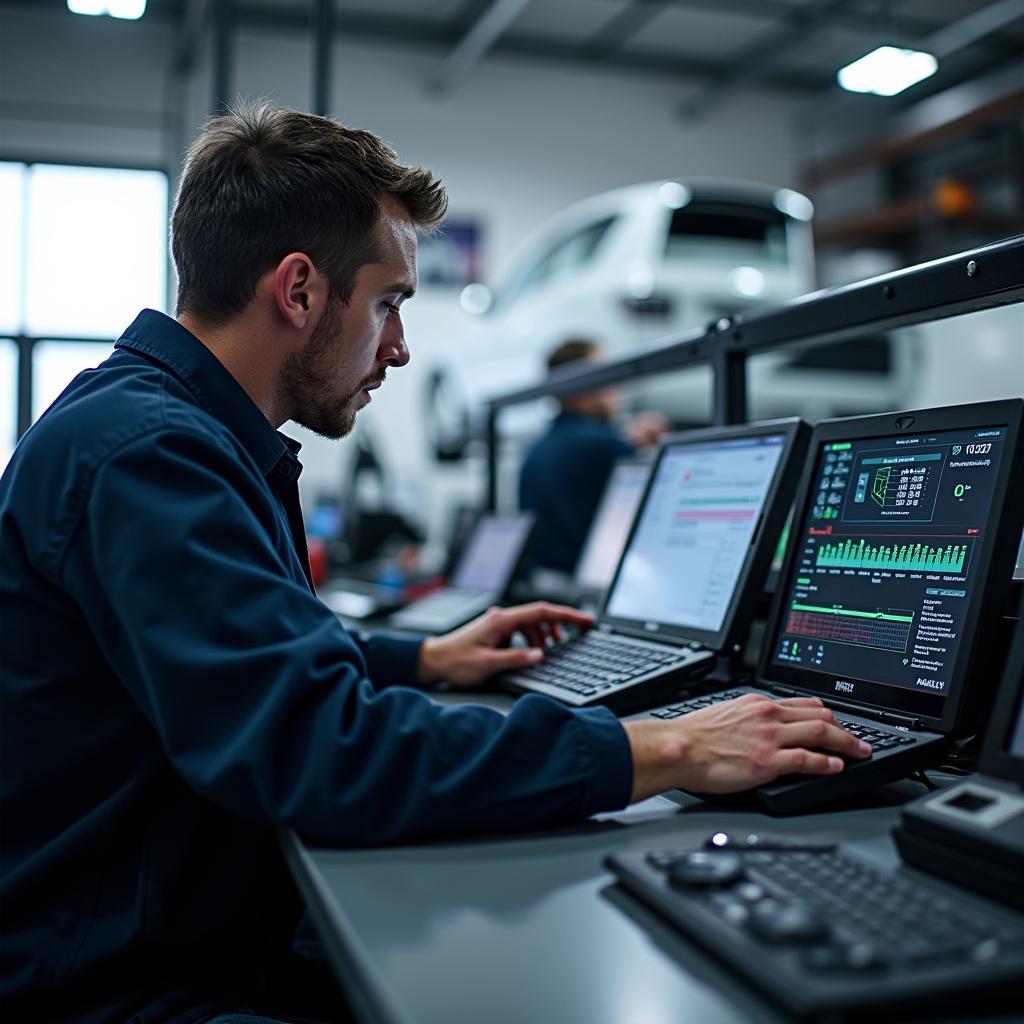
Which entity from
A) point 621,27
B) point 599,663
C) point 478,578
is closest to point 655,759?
point 599,663

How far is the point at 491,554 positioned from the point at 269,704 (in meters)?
1.58

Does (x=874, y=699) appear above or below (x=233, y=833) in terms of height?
above

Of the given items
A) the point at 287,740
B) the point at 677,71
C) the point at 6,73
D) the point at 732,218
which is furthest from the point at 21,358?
the point at 287,740

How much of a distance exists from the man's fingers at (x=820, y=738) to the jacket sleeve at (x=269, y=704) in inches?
5.2

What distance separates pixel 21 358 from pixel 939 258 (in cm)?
540

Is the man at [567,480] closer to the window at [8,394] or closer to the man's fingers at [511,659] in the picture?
the man's fingers at [511,659]

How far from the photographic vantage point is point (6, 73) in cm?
668

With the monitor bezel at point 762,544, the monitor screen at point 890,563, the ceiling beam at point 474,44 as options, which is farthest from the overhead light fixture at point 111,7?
the monitor screen at point 890,563

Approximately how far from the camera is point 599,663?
1273 mm

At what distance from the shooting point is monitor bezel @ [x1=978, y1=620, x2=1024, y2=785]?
27.1 inches

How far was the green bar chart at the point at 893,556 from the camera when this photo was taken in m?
0.95

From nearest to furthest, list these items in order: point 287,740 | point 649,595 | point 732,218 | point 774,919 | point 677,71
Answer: point 774,919
point 287,740
point 649,595
point 732,218
point 677,71

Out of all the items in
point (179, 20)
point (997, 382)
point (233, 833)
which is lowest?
point (233, 833)

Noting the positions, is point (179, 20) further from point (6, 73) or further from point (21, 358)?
point (21, 358)
